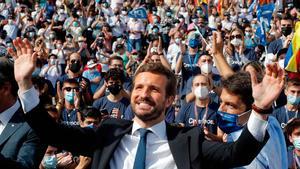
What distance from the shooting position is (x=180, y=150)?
12.1ft

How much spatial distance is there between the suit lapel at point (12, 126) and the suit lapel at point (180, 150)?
93 cm

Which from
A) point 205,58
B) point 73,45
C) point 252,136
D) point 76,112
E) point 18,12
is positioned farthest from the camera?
point 18,12

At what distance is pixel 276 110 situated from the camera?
7.20 meters

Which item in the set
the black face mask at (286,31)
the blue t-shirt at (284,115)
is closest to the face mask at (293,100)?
the blue t-shirt at (284,115)

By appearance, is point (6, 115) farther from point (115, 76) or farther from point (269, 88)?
point (115, 76)

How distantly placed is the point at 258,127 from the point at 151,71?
771mm

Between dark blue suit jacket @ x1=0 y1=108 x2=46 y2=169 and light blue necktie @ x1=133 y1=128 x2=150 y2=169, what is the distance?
617mm

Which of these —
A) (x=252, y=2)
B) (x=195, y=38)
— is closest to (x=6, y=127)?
(x=195, y=38)

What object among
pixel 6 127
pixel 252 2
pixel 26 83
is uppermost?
pixel 26 83

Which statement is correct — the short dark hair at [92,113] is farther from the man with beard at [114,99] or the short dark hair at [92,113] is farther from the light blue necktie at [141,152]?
the light blue necktie at [141,152]

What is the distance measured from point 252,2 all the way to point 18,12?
7.68 m

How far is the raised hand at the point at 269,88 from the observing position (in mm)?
3411

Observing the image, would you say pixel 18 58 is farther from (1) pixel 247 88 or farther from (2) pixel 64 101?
(2) pixel 64 101

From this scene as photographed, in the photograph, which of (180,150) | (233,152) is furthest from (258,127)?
(180,150)
